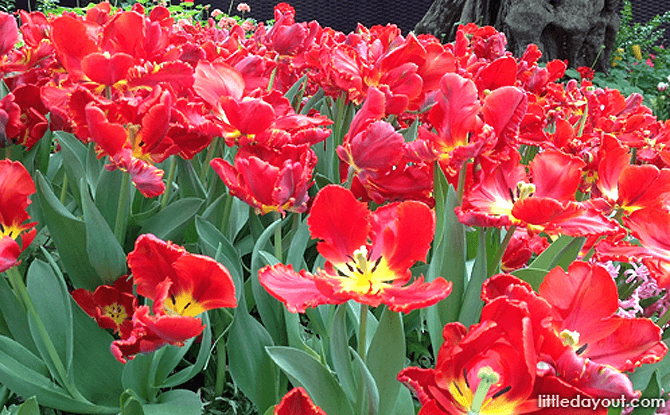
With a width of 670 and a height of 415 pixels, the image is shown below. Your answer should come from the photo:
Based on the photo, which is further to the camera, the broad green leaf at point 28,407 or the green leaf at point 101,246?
the green leaf at point 101,246

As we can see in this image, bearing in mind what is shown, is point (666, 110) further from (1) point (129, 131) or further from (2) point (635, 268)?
(1) point (129, 131)

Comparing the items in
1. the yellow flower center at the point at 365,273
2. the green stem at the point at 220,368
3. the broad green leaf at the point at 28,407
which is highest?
the yellow flower center at the point at 365,273

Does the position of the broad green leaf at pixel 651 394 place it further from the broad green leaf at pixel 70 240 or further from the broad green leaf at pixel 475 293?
the broad green leaf at pixel 70 240

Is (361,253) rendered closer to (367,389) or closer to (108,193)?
(367,389)

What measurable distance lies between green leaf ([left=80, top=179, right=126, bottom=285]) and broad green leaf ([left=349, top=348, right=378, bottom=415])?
0.37m

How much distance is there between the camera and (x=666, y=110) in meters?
3.46

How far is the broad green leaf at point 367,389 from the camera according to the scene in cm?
44

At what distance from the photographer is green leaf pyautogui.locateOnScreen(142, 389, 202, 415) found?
0.54m

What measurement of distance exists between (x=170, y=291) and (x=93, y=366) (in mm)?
228

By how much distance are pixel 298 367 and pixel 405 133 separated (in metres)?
0.57

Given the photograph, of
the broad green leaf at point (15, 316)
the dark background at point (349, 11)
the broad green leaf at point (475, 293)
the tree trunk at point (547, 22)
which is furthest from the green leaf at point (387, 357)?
the dark background at point (349, 11)

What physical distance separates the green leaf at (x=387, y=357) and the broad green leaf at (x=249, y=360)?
0.52 ft

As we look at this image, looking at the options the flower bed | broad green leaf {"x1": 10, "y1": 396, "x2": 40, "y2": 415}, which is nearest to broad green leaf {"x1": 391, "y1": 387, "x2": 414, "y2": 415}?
the flower bed

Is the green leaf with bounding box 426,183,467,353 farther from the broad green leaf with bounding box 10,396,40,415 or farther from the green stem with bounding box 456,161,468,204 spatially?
the broad green leaf with bounding box 10,396,40,415
